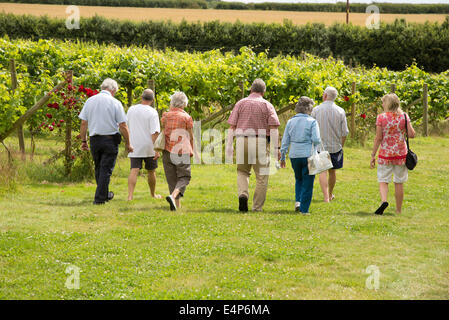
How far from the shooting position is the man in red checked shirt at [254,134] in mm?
8758

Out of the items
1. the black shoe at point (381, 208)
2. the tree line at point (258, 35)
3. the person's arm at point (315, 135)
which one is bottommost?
the black shoe at point (381, 208)

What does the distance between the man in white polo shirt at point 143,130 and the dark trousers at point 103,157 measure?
0.42 metres

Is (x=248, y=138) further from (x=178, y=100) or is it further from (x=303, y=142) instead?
(x=178, y=100)

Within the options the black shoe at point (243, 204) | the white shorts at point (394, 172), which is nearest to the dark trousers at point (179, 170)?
the black shoe at point (243, 204)

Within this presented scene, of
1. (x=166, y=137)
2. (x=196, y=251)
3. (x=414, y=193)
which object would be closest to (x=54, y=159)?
(x=166, y=137)

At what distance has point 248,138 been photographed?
348 inches

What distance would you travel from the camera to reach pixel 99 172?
938 cm

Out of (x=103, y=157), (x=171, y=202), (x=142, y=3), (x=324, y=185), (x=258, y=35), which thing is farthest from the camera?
(x=142, y=3)

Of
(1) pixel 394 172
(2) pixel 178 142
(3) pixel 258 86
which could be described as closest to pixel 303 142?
(3) pixel 258 86

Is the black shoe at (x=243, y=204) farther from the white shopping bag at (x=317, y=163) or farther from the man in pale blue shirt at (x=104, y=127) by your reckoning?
the man in pale blue shirt at (x=104, y=127)

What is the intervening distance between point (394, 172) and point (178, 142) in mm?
3198

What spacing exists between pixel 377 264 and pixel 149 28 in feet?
120

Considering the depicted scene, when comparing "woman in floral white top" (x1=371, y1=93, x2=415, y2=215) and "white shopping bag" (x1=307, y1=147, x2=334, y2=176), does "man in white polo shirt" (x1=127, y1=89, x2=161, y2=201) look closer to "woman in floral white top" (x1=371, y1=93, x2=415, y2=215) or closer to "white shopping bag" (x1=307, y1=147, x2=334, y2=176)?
"white shopping bag" (x1=307, y1=147, x2=334, y2=176)

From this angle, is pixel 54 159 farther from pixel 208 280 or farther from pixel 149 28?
pixel 149 28
